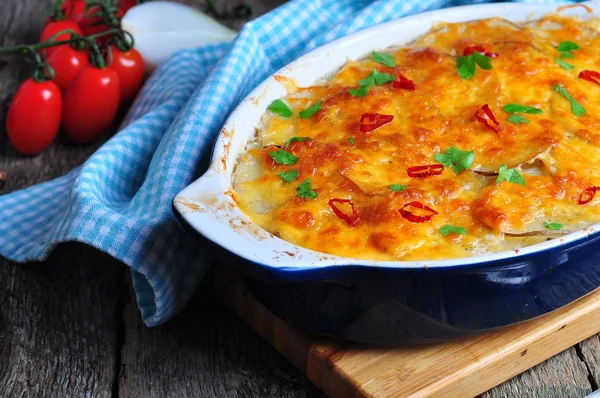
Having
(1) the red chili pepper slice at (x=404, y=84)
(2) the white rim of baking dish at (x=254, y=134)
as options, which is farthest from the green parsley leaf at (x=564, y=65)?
(1) the red chili pepper slice at (x=404, y=84)

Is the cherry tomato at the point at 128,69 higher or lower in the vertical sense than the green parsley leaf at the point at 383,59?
lower

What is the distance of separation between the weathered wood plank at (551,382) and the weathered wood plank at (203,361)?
595 millimetres

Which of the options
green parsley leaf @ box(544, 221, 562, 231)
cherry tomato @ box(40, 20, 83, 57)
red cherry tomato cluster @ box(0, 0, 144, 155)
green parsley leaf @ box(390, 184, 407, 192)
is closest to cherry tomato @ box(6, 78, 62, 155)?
red cherry tomato cluster @ box(0, 0, 144, 155)

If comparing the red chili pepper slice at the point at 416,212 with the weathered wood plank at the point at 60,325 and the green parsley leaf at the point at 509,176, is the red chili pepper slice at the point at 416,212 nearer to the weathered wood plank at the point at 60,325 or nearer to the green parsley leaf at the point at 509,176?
the green parsley leaf at the point at 509,176

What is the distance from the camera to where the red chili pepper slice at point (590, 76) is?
317 centimetres

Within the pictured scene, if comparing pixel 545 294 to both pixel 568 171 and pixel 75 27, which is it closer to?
pixel 568 171

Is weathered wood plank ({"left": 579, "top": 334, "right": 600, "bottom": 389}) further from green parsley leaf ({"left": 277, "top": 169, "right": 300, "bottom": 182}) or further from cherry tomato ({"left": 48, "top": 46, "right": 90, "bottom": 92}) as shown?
cherry tomato ({"left": 48, "top": 46, "right": 90, "bottom": 92})

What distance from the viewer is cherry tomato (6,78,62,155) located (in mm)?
3652

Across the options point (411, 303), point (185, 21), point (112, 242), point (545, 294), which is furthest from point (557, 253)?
point (185, 21)

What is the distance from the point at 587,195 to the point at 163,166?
1.38 meters

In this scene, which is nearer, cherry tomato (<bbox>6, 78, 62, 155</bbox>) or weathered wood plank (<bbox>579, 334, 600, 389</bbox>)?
weathered wood plank (<bbox>579, 334, 600, 389</bbox>)

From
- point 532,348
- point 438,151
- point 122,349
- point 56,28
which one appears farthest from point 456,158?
point 56,28

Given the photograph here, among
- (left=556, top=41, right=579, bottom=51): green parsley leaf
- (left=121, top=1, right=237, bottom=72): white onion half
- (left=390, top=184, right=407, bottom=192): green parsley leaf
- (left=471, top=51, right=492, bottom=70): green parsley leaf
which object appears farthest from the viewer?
(left=121, top=1, right=237, bottom=72): white onion half

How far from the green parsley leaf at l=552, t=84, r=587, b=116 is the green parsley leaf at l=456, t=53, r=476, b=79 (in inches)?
11.9
